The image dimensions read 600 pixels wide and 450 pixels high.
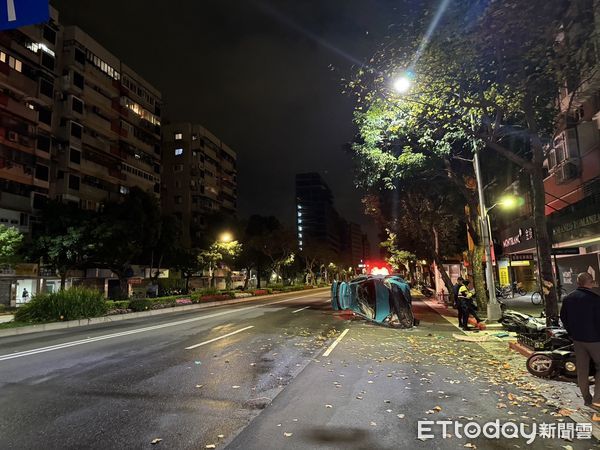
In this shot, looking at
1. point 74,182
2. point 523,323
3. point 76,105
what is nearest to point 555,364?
point 523,323

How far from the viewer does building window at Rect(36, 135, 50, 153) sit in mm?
39000

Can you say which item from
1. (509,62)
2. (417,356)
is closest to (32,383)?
(417,356)

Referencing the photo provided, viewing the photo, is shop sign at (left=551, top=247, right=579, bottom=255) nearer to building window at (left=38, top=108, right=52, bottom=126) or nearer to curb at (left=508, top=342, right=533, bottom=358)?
curb at (left=508, top=342, right=533, bottom=358)

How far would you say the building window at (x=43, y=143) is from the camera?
3900 cm

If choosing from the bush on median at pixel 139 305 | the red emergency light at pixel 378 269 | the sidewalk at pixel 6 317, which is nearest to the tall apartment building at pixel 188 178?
the red emergency light at pixel 378 269

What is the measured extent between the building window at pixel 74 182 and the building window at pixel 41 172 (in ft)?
9.36

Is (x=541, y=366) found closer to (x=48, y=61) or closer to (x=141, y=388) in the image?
(x=141, y=388)

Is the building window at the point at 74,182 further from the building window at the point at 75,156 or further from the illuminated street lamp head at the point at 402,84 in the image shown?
the illuminated street lamp head at the point at 402,84

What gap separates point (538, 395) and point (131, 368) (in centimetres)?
768

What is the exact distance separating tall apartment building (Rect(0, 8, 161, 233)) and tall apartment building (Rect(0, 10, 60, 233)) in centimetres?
8

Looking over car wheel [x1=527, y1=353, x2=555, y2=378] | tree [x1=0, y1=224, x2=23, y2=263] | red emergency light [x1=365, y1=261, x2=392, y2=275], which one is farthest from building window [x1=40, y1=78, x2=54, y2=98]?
car wheel [x1=527, y1=353, x2=555, y2=378]

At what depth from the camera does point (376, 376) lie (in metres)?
8.09

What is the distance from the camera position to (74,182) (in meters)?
43.3

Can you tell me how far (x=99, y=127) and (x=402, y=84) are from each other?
148ft
